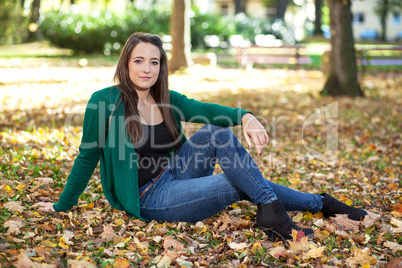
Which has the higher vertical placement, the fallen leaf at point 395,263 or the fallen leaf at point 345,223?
the fallen leaf at point 345,223

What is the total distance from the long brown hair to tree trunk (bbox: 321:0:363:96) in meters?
7.49

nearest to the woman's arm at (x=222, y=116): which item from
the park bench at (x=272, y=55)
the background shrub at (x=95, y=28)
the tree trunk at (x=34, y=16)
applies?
the park bench at (x=272, y=55)

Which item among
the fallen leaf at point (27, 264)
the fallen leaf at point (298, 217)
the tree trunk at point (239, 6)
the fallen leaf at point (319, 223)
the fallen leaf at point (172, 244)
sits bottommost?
the fallen leaf at point (319, 223)

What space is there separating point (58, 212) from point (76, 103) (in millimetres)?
5560

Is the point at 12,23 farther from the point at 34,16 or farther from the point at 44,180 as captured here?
the point at 44,180

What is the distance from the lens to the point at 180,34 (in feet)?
43.9

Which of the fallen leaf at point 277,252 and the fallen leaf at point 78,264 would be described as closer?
the fallen leaf at point 78,264

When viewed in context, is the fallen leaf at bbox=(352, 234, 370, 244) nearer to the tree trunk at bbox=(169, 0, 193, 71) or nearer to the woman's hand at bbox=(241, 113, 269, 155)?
the woman's hand at bbox=(241, 113, 269, 155)

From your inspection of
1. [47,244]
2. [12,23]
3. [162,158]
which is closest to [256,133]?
[162,158]

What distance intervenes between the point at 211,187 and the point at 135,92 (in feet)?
3.07

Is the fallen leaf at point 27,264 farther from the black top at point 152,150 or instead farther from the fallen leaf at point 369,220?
the fallen leaf at point 369,220

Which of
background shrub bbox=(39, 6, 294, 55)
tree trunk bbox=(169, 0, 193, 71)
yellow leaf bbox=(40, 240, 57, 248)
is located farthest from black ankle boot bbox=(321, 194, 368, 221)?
background shrub bbox=(39, 6, 294, 55)

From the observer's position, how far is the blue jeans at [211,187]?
10.4 feet

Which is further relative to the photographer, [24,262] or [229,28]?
[229,28]
